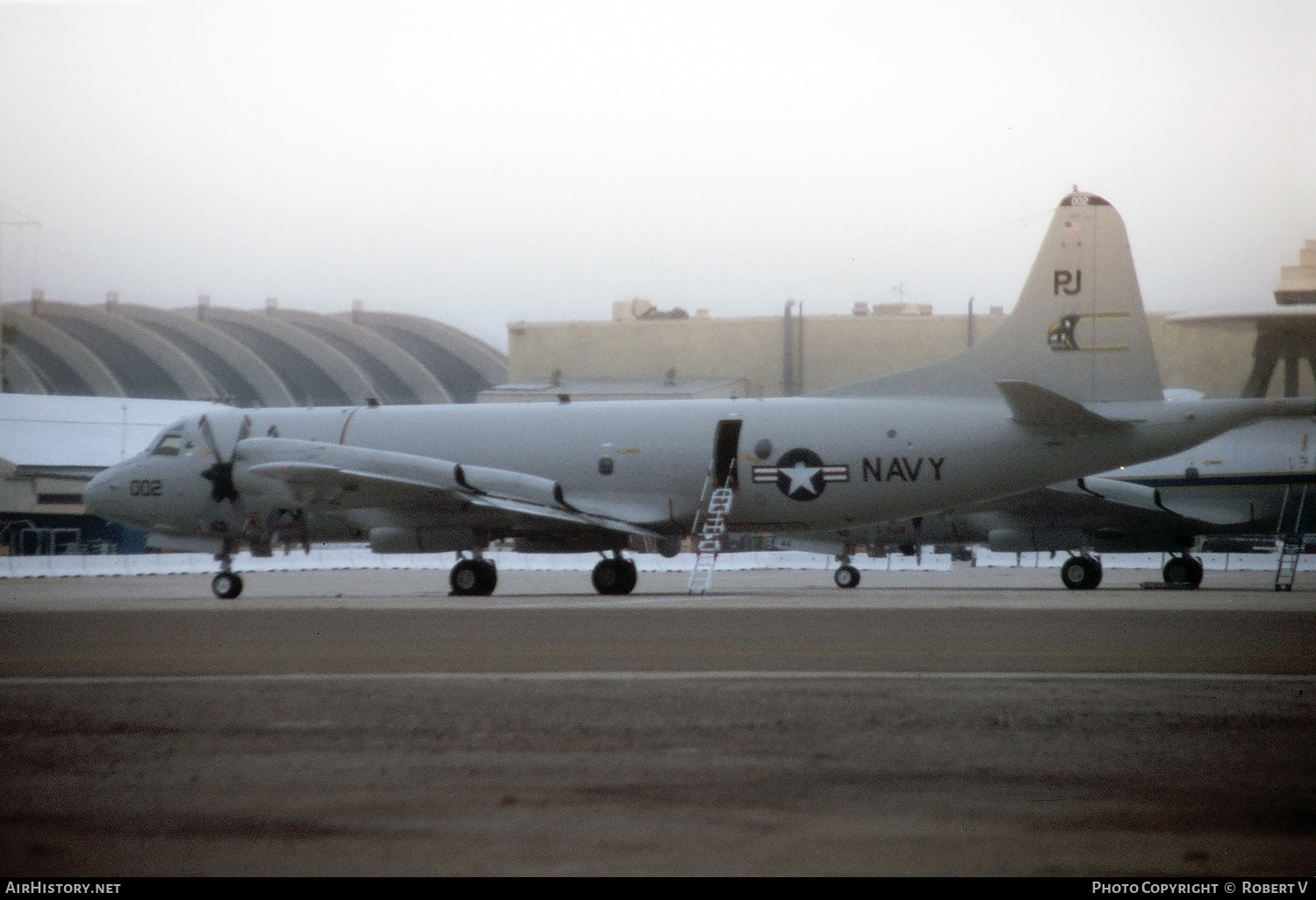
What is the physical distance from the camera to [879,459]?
25594 millimetres

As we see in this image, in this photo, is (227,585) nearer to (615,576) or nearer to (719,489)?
(615,576)

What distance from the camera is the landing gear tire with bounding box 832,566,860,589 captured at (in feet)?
109

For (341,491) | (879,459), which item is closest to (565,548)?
(341,491)

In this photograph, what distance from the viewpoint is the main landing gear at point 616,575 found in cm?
2741

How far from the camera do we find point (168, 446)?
29.7 metres

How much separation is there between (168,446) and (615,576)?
33.2ft

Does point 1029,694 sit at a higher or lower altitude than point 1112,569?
higher

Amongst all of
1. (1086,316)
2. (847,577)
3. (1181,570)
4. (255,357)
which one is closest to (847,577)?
(847,577)

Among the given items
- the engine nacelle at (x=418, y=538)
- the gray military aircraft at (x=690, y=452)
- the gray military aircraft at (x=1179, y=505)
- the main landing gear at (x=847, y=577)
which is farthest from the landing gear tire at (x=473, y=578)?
the gray military aircraft at (x=1179, y=505)

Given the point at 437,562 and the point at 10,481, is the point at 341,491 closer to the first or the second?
the point at 437,562

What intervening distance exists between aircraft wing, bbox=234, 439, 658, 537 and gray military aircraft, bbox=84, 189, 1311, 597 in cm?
4

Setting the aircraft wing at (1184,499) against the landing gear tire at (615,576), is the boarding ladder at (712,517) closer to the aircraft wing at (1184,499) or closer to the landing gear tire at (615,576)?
the landing gear tire at (615,576)

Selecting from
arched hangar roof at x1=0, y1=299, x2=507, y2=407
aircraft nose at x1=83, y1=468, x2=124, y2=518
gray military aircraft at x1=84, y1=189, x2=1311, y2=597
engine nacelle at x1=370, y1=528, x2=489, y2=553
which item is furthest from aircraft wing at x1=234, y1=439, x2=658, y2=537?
arched hangar roof at x1=0, y1=299, x2=507, y2=407

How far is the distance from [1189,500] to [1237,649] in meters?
18.8
